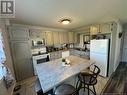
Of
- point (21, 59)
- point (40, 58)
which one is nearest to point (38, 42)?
point (40, 58)

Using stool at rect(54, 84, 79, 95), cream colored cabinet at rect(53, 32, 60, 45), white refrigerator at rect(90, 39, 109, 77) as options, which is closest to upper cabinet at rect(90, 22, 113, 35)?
white refrigerator at rect(90, 39, 109, 77)

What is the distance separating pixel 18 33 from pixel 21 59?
3.34 ft

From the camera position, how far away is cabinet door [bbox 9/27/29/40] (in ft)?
8.73

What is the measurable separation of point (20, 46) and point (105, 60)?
3.45 metres

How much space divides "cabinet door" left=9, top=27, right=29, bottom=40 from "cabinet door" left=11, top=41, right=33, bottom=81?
0.19 m

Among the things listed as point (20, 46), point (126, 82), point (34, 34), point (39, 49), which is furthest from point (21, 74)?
point (126, 82)

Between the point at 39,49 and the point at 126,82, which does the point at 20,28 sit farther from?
the point at 126,82

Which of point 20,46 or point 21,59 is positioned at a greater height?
point 20,46

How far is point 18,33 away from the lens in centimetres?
280

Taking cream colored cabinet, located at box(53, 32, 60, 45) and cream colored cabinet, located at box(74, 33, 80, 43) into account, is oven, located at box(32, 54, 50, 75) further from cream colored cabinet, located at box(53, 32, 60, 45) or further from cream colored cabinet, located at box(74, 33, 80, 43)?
cream colored cabinet, located at box(74, 33, 80, 43)

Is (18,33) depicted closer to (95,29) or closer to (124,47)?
(95,29)

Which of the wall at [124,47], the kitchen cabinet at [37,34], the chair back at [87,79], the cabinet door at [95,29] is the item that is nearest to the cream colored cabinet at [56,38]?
the kitchen cabinet at [37,34]

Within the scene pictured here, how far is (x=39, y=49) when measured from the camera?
3.74 metres

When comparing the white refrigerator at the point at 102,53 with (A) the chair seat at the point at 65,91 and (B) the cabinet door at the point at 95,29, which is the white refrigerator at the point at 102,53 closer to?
(B) the cabinet door at the point at 95,29
